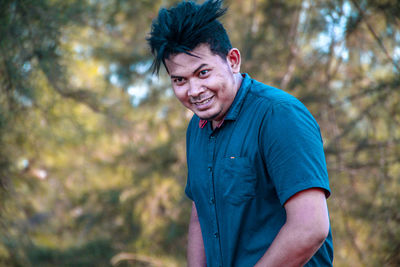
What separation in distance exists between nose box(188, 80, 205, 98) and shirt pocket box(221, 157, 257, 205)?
0.88ft

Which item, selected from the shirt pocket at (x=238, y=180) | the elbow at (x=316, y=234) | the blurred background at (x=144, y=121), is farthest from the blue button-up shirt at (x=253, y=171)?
the blurred background at (x=144, y=121)

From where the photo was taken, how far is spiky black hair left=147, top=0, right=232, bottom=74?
144 centimetres

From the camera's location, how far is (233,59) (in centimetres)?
154

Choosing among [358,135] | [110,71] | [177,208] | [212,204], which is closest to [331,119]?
[358,135]

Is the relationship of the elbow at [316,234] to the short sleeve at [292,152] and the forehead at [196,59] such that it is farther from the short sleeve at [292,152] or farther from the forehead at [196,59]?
the forehead at [196,59]

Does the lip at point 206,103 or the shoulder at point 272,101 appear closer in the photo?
the shoulder at point 272,101

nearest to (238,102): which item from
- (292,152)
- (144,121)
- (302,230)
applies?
(292,152)

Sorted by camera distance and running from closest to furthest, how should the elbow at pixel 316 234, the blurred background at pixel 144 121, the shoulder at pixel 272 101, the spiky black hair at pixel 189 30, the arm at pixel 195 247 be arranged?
the elbow at pixel 316 234, the shoulder at pixel 272 101, the spiky black hair at pixel 189 30, the arm at pixel 195 247, the blurred background at pixel 144 121

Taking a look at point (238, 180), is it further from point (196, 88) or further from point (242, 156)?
point (196, 88)

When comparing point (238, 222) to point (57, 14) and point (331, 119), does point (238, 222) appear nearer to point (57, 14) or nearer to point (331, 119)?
point (57, 14)

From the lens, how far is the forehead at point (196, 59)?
4.75ft

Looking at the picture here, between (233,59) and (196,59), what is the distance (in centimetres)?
17

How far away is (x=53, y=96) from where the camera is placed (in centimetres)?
354

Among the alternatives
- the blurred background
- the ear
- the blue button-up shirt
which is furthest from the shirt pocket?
the blurred background
